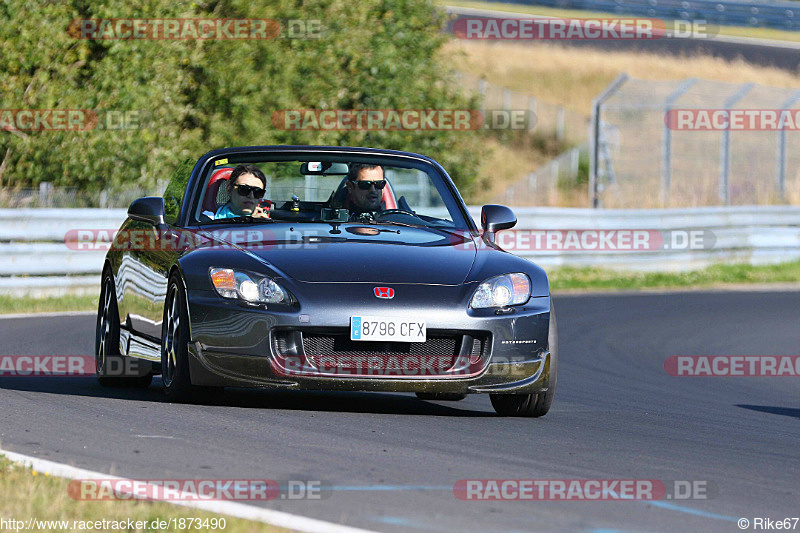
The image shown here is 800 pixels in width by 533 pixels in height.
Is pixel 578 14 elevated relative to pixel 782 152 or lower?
elevated

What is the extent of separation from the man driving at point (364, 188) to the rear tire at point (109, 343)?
1.58 metres

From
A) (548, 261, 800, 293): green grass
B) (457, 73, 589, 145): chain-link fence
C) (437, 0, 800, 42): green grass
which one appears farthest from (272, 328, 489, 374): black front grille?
(437, 0, 800, 42): green grass

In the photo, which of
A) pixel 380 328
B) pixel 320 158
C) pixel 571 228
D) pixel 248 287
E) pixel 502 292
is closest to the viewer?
pixel 380 328

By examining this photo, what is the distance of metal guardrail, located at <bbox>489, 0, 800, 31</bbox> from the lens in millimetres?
51344

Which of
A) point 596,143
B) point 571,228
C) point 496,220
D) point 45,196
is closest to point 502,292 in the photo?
point 496,220

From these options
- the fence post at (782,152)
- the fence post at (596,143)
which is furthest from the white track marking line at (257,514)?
the fence post at (782,152)

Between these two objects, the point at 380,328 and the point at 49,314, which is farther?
the point at 49,314

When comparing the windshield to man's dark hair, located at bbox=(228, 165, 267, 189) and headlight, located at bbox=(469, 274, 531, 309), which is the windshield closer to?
man's dark hair, located at bbox=(228, 165, 267, 189)

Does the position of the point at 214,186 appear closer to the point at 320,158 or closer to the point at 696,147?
the point at 320,158

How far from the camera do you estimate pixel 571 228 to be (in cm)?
2056

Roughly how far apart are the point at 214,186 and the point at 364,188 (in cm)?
87

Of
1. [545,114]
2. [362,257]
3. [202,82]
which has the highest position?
[202,82]

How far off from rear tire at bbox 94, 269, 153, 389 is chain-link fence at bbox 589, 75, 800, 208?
44.8ft

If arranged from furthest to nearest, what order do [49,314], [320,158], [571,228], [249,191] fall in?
[571,228]
[49,314]
[320,158]
[249,191]
